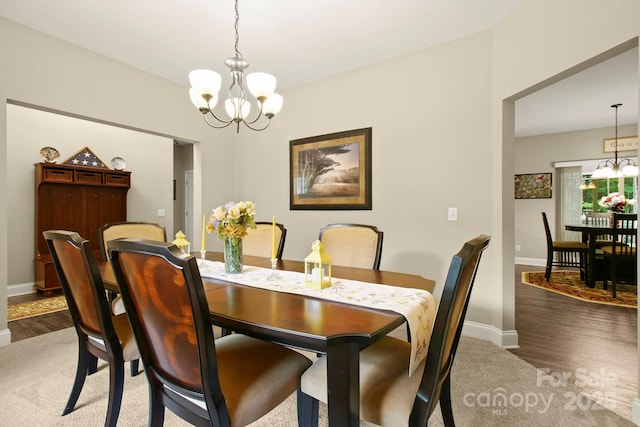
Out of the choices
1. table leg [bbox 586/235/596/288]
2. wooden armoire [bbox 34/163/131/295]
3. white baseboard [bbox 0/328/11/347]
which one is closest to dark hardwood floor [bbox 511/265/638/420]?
table leg [bbox 586/235/596/288]

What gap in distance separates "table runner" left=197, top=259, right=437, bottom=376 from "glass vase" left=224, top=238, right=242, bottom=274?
44 millimetres

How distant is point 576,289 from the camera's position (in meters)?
4.29

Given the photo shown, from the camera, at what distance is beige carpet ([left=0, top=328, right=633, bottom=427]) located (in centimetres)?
163

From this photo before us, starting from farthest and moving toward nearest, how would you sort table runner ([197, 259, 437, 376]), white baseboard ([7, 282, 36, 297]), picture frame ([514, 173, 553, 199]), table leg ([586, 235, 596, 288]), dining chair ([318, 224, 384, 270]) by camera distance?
picture frame ([514, 173, 553, 199]) < table leg ([586, 235, 596, 288]) < white baseboard ([7, 282, 36, 297]) < dining chair ([318, 224, 384, 270]) < table runner ([197, 259, 437, 376])

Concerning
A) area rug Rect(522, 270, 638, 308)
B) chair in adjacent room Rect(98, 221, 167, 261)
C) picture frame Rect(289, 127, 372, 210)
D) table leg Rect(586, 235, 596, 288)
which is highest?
picture frame Rect(289, 127, 372, 210)

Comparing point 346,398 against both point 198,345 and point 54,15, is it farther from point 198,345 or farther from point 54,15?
point 54,15

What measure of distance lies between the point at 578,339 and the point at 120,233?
3.92 metres

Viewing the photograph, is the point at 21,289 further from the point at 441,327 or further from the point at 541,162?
the point at 541,162

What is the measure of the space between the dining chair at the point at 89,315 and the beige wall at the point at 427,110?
153 cm

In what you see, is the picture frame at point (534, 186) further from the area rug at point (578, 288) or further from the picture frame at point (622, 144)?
the area rug at point (578, 288)

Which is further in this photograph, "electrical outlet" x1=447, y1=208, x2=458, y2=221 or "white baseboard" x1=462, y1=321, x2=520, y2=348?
"electrical outlet" x1=447, y1=208, x2=458, y2=221

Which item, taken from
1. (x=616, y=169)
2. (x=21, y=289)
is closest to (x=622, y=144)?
(x=616, y=169)

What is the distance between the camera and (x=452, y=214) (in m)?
2.81

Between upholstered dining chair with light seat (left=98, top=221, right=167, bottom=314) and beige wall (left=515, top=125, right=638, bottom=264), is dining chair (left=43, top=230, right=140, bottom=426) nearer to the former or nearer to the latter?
upholstered dining chair with light seat (left=98, top=221, right=167, bottom=314)
